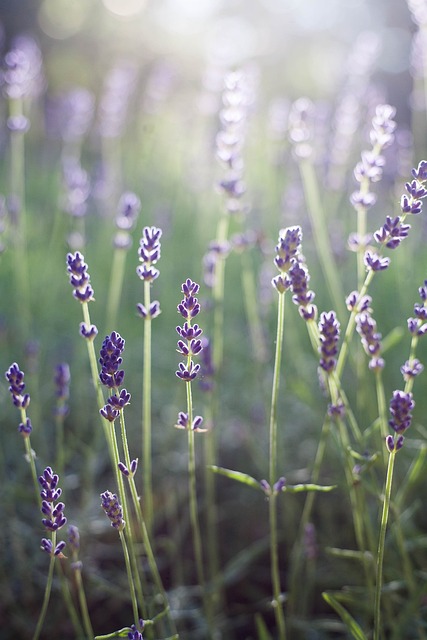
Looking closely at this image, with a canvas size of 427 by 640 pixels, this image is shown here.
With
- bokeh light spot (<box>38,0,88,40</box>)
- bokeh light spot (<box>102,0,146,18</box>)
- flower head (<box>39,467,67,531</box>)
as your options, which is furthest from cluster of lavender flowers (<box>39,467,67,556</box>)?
bokeh light spot (<box>38,0,88,40</box>)

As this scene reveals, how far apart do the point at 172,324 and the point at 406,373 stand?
2146mm

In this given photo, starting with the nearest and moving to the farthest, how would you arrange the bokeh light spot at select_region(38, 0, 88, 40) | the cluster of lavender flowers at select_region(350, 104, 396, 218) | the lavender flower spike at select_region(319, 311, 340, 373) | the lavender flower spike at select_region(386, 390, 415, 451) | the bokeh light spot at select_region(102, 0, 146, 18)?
the lavender flower spike at select_region(386, 390, 415, 451), the lavender flower spike at select_region(319, 311, 340, 373), the cluster of lavender flowers at select_region(350, 104, 396, 218), the bokeh light spot at select_region(102, 0, 146, 18), the bokeh light spot at select_region(38, 0, 88, 40)

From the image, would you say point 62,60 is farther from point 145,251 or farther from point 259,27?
point 145,251

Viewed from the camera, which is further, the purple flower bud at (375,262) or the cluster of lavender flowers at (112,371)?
the purple flower bud at (375,262)

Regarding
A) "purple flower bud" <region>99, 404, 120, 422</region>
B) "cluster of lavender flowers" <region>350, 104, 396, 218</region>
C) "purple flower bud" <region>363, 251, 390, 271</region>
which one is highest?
"cluster of lavender flowers" <region>350, 104, 396, 218</region>

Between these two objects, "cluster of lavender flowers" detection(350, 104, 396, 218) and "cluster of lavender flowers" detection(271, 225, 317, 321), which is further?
"cluster of lavender flowers" detection(350, 104, 396, 218)

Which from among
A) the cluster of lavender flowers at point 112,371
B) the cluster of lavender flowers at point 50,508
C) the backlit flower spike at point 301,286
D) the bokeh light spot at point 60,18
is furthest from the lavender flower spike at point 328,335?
the bokeh light spot at point 60,18

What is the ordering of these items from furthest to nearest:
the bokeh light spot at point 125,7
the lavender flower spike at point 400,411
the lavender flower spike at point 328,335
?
the bokeh light spot at point 125,7 < the lavender flower spike at point 328,335 < the lavender flower spike at point 400,411

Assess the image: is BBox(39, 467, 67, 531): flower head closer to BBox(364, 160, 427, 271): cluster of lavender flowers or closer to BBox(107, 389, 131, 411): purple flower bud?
BBox(107, 389, 131, 411): purple flower bud

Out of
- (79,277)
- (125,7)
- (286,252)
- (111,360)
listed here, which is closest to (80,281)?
(79,277)

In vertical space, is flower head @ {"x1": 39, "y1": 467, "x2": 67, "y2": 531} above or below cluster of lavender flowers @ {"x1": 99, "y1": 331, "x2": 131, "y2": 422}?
below

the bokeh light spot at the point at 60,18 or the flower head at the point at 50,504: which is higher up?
the bokeh light spot at the point at 60,18

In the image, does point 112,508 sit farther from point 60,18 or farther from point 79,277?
point 60,18

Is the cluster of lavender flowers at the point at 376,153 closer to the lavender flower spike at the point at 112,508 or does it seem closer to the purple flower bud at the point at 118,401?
the purple flower bud at the point at 118,401
